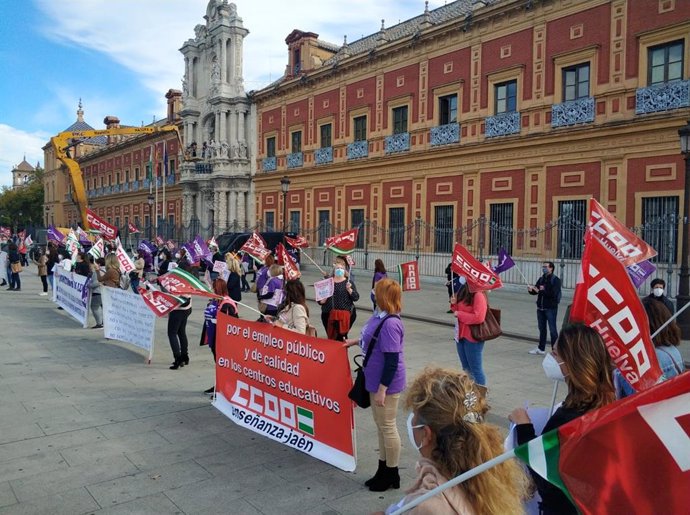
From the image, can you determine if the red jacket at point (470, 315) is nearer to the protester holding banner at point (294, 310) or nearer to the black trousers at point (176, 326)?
the protester holding banner at point (294, 310)

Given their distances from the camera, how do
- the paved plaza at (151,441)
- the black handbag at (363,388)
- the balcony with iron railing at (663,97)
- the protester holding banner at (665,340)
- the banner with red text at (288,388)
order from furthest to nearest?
1. the balcony with iron railing at (663,97)
2. the banner with red text at (288,388)
3. the black handbag at (363,388)
4. the paved plaza at (151,441)
5. the protester holding banner at (665,340)

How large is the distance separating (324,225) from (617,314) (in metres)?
26.6

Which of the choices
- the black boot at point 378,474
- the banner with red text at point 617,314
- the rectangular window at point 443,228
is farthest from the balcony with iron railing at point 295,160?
the banner with red text at point 617,314

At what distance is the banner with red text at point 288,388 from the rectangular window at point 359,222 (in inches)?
852

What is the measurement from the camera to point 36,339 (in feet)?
36.4

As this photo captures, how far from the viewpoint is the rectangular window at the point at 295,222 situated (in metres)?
32.5

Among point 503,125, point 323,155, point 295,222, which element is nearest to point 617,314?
point 503,125

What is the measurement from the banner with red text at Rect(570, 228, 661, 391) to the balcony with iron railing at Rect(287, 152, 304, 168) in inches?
1156

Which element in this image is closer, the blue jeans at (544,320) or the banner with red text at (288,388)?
the banner with red text at (288,388)

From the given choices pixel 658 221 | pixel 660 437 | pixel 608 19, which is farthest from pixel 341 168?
pixel 660 437

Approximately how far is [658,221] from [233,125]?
27.4 m

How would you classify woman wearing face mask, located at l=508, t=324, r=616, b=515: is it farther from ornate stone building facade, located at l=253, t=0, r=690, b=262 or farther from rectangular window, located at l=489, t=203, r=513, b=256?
rectangular window, located at l=489, t=203, r=513, b=256

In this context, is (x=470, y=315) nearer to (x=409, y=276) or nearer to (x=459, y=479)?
(x=459, y=479)

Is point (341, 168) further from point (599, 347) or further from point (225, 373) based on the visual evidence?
point (599, 347)
